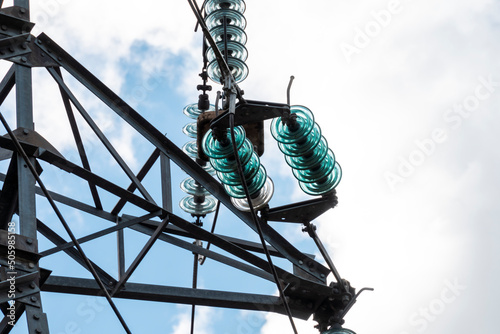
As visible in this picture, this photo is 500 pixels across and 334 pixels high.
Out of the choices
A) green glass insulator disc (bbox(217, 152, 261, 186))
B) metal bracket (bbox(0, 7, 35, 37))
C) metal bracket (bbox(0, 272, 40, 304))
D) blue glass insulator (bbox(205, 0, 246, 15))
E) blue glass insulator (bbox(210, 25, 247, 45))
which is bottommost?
metal bracket (bbox(0, 272, 40, 304))

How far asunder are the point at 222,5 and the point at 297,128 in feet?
7.42

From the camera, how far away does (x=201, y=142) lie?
8.00m

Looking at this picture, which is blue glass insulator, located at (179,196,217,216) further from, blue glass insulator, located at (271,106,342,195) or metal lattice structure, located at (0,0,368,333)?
blue glass insulator, located at (271,106,342,195)

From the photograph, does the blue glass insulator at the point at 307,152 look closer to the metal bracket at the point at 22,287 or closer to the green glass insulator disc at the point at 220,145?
the green glass insulator disc at the point at 220,145

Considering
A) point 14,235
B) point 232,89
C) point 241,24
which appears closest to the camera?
point 14,235

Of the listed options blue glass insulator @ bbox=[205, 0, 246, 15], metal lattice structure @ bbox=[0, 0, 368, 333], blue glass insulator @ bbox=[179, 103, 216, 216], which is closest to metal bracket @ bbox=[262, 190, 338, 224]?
metal lattice structure @ bbox=[0, 0, 368, 333]

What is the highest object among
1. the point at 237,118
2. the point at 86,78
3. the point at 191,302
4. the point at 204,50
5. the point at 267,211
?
the point at 204,50

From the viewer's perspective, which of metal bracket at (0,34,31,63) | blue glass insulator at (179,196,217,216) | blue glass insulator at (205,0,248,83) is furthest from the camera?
blue glass insulator at (179,196,217,216)

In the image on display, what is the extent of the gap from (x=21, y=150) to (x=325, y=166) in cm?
295

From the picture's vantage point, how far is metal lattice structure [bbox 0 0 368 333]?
5910 millimetres

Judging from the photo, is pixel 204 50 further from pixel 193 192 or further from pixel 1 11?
pixel 1 11

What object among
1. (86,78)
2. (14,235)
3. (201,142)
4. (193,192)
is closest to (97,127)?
(86,78)

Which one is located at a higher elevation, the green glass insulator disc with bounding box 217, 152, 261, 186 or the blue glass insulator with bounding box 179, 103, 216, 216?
the blue glass insulator with bounding box 179, 103, 216, 216

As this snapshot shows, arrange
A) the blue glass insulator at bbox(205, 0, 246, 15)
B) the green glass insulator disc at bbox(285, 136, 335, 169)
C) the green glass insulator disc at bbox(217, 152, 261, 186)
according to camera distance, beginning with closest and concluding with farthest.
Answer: the green glass insulator disc at bbox(217, 152, 261, 186) → the green glass insulator disc at bbox(285, 136, 335, 169) → the blue glass insulator at bbox(205, 0, 246, 15)
